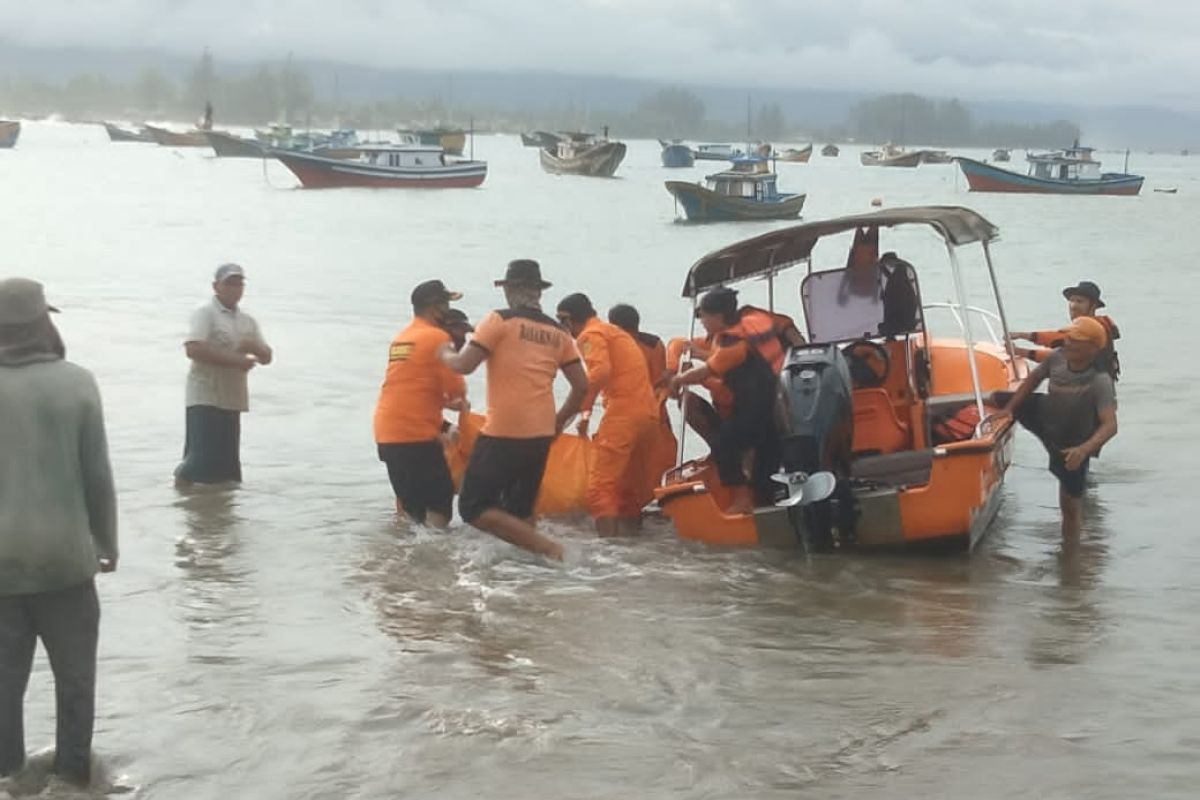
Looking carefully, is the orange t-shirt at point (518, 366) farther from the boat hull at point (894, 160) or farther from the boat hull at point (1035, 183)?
the boat hull at point (894, 160)

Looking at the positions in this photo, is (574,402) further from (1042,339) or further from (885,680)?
(1042,339)

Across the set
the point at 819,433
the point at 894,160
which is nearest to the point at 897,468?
the point at 819,433

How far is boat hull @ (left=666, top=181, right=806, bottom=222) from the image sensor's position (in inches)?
2176

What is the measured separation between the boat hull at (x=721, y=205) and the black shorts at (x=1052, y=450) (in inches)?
1794

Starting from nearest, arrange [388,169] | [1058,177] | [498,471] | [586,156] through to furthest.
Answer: [498,471], [388,169], [1058,177], [586,156]

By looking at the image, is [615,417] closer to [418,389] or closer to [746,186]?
[418,389]

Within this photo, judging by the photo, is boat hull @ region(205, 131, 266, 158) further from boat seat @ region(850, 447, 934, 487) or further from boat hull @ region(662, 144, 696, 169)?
boat seat @ region(850, 447, 934, 487)

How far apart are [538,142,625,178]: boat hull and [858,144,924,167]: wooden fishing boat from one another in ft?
162

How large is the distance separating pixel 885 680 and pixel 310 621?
9.29 ft

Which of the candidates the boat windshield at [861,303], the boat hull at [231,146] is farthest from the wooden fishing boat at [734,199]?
the boat hull at [231,146]

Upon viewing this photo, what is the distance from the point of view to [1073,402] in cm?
923

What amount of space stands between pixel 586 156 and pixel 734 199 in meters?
41.9

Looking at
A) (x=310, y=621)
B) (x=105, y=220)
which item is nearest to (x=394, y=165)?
(x=105, y=220)

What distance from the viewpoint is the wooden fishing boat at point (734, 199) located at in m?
55.4
